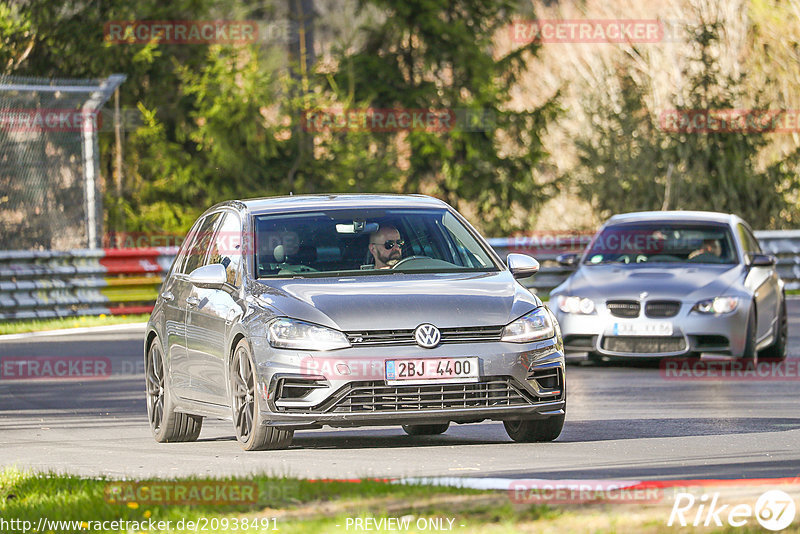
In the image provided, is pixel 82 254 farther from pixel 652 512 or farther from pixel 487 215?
pixel 652 512

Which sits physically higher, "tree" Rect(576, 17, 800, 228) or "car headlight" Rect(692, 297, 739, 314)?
"tree" Rect(576, 17, 800, 228)

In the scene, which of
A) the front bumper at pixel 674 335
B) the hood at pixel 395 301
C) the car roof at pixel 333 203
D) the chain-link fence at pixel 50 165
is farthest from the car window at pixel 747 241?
the chain-link fence at pixel 50 165

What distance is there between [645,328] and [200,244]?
546 centimetres

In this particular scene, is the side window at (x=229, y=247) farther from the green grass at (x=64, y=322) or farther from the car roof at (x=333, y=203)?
the green grass at (x=64, y=322)

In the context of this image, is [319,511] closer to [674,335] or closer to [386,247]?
[386,247]

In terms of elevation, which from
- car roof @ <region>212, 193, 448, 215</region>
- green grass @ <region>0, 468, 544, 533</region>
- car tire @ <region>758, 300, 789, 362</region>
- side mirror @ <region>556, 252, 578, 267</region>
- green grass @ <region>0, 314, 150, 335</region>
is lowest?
green grass @ <region>0, 314, 150, 335</region>

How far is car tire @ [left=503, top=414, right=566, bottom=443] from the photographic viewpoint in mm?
10156

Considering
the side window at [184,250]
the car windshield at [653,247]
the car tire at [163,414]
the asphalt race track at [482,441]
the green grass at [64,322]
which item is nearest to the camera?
the asphalt race track at [482,441]

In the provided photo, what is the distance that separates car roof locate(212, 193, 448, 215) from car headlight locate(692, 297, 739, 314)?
A: 4984 mm

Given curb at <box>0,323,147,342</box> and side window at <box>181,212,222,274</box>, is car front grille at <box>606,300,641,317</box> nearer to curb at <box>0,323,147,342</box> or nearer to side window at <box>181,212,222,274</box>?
side window at <box>181,212,222,274</box>

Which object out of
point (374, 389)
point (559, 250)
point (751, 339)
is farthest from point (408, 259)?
point (559, 250)

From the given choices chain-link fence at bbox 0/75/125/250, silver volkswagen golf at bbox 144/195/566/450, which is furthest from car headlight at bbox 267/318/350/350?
chain-link fence at bbox 0/75/125/250

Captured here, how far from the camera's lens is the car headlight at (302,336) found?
372 inches

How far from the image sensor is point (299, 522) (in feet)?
22.4
